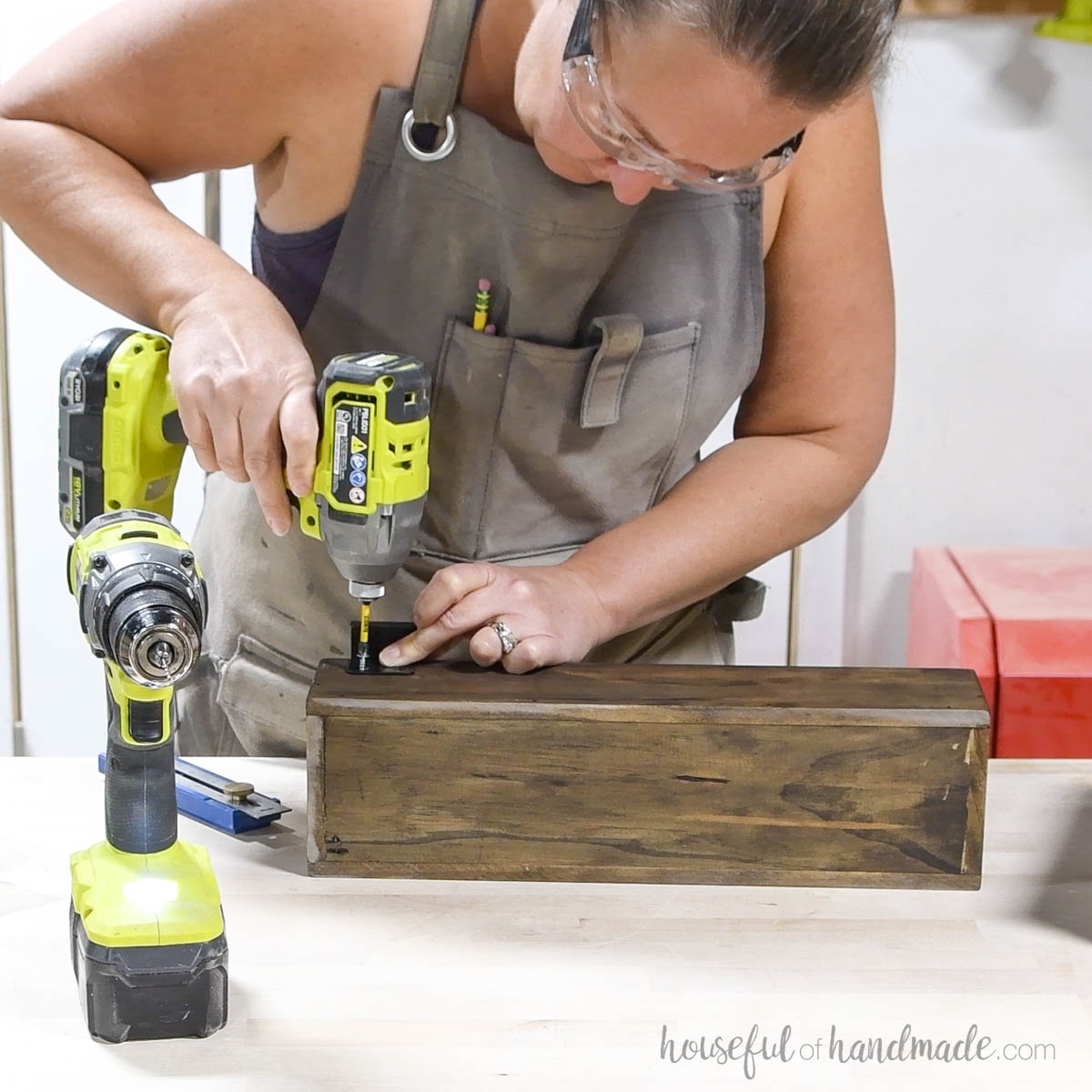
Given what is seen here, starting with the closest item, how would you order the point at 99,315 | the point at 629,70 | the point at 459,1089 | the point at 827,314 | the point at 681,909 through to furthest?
the point at 459,1089, the point at 629,70, the point at 681,909, the point at 827,314, the point at 99,315

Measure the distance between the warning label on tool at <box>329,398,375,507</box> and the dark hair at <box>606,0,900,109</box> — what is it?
1.12 ft

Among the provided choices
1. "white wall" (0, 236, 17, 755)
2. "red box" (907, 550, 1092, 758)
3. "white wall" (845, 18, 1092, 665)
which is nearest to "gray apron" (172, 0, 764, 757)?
"red box" (907, 550, 1092, 758)

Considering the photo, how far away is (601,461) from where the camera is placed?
4.73 feet

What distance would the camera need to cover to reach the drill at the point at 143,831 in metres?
0.91

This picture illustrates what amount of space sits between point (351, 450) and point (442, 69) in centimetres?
37

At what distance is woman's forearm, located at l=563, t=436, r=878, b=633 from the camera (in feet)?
4.51

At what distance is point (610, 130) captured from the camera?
3.53 feet

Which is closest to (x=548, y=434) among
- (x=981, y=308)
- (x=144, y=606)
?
(x=144, y=606)

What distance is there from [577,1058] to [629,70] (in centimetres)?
66

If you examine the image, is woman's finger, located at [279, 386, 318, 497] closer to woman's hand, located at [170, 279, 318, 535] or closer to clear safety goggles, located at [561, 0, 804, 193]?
woman's hand, located at [170, 279, 318, 535]

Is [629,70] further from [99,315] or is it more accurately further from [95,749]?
[95,749]

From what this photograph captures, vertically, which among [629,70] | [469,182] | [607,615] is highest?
[629,70]

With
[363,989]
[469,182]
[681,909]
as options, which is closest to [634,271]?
[469,182]

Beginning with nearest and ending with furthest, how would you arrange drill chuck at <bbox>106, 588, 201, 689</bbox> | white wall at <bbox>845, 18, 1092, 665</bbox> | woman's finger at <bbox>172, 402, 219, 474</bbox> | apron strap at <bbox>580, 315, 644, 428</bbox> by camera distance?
drill chuck at <bbox>106, 588, 201, 689</bbox>, woman's finger at <bbox>172, 402, 219, 474</bbox>, apron strap at <bbox>580, 315, 644, 428</bbox>, white wall at <bbox>845, 18, 1092, 665</bbox>
